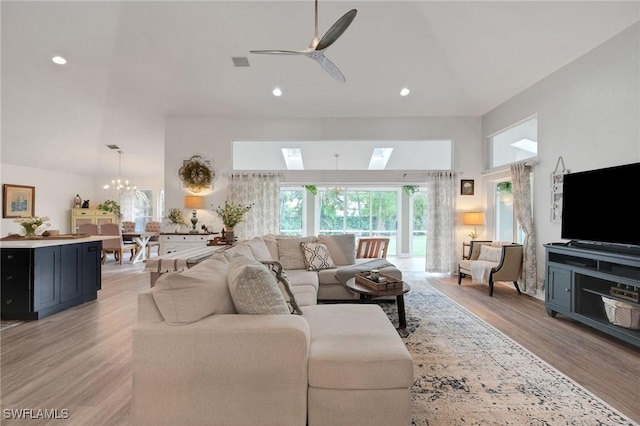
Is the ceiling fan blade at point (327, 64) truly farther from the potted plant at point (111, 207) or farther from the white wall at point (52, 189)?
the potted plant at point (111, 207)

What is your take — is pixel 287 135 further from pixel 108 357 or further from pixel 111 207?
pixel 111 207

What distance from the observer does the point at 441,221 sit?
6.43 metres

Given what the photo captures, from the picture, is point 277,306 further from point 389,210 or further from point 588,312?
point 389,210

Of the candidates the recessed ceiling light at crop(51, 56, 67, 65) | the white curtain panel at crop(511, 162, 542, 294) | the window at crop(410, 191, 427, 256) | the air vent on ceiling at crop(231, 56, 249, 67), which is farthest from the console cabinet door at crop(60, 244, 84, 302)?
the window at crop(410, 191, 427, 256)

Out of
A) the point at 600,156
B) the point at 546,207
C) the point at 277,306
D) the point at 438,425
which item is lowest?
the point at 438,425

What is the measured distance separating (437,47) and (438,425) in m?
4.85

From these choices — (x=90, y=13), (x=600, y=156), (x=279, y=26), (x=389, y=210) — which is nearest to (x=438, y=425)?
(x=600, y=156)

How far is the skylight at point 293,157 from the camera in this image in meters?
8.26

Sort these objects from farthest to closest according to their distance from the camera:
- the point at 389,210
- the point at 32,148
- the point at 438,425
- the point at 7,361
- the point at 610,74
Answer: the point at 389,210
the point at 32,148
the point at 610,74
the point at 7,361
the point at 438,425

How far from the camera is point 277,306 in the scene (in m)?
1.93

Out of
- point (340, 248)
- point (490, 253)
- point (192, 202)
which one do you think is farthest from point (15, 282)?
point (490, 253)

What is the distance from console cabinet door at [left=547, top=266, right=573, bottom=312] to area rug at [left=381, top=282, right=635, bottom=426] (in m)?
1.00

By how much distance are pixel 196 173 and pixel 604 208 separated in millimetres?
6350

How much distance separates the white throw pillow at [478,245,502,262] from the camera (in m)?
5.16
